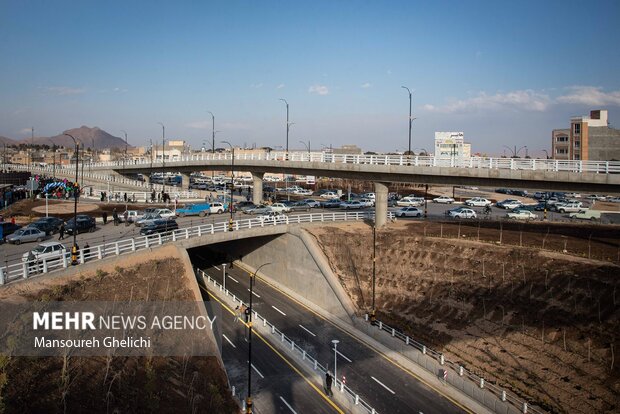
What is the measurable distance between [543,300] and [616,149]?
249 feet

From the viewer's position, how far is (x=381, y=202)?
4716cm

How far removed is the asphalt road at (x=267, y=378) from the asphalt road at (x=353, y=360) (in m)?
2.37

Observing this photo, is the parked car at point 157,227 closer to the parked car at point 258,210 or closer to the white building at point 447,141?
the parked car at point 258,210

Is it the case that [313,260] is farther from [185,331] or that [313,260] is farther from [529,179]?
[529,179]

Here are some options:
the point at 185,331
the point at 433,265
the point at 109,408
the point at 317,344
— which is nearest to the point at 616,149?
the point at 433,265

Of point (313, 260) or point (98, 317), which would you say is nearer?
point (98, 317)

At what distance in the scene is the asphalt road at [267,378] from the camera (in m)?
25.5

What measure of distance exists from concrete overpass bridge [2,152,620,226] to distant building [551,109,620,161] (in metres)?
65.0

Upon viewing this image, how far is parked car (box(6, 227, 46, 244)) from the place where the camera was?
37656 mm

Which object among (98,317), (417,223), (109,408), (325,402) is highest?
(417,223)

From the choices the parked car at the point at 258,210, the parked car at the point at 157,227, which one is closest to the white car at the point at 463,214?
the parked car at the point at 258,210

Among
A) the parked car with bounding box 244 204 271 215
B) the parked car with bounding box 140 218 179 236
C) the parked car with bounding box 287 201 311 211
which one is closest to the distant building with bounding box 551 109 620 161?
the parked car with bounding box 287 201 311 211

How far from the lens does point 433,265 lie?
127ft

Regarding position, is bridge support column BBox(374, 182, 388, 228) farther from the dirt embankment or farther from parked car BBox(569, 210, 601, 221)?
parked car BBox(569, 210, 601, 221)
